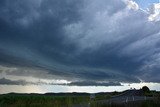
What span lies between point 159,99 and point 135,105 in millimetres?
3288

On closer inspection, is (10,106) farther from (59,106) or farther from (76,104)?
(76,104)

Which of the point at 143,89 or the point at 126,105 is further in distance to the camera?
the point at 143,89

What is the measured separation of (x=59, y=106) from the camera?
33344 mm

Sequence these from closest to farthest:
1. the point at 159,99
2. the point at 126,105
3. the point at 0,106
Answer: the point at 0,106
the point at 126,105
the point at 159,99

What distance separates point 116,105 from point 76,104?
955 centimetres

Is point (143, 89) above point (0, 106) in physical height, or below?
above

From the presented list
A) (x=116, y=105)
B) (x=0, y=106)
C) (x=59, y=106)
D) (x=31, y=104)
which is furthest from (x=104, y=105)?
(x=0, y=106)

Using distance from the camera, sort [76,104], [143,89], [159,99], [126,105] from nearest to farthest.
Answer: [126,105] → [159,99] → [76,104] → [143,89]

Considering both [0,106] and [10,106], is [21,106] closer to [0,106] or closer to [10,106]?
[10,106]

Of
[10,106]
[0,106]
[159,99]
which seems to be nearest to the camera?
[0,106]

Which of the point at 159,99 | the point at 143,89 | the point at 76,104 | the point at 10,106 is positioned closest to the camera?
the point at 10,106

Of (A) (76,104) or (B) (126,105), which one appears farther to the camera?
(A) (76,104)

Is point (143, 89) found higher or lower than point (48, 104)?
higher

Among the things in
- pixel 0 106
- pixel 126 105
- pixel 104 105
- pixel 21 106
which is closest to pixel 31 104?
pixel 21 106
